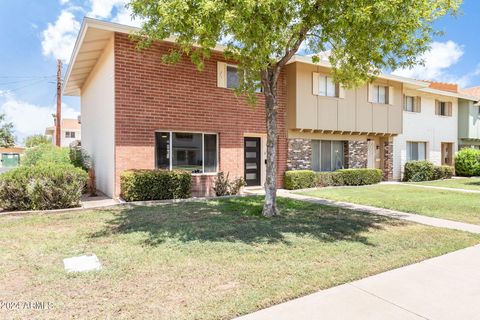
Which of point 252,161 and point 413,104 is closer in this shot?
point 252,161

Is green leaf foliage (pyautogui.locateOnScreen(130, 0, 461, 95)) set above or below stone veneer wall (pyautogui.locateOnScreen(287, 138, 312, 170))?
above

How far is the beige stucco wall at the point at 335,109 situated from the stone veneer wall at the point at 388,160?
2.95 ft

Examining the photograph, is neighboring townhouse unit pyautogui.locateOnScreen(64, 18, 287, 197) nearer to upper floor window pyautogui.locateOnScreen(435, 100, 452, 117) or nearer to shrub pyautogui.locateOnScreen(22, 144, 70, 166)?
shrub pyautogui.locateOnScreen(22, 144, 70, 166)

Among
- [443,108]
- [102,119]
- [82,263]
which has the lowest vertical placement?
[82,263]

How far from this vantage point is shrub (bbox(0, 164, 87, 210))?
8227 millimetres

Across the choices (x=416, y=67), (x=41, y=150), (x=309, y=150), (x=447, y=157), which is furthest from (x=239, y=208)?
(x=447, y=157)

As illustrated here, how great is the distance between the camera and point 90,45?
11203 mm

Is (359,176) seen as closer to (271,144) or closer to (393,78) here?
(393,78)

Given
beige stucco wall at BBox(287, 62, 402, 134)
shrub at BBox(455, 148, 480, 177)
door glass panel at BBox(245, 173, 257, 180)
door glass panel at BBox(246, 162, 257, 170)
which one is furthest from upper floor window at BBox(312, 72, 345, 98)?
shrub at BBox(455, 148, 480, 177)

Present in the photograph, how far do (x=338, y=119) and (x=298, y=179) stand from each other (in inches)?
150

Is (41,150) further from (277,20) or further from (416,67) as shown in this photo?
(416,67)

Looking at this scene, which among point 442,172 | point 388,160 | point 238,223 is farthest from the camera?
point 442,172

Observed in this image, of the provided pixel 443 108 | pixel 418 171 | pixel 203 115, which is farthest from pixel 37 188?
pixel 443 108

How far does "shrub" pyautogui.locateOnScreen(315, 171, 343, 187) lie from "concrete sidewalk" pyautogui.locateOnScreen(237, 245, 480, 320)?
1040 cm
